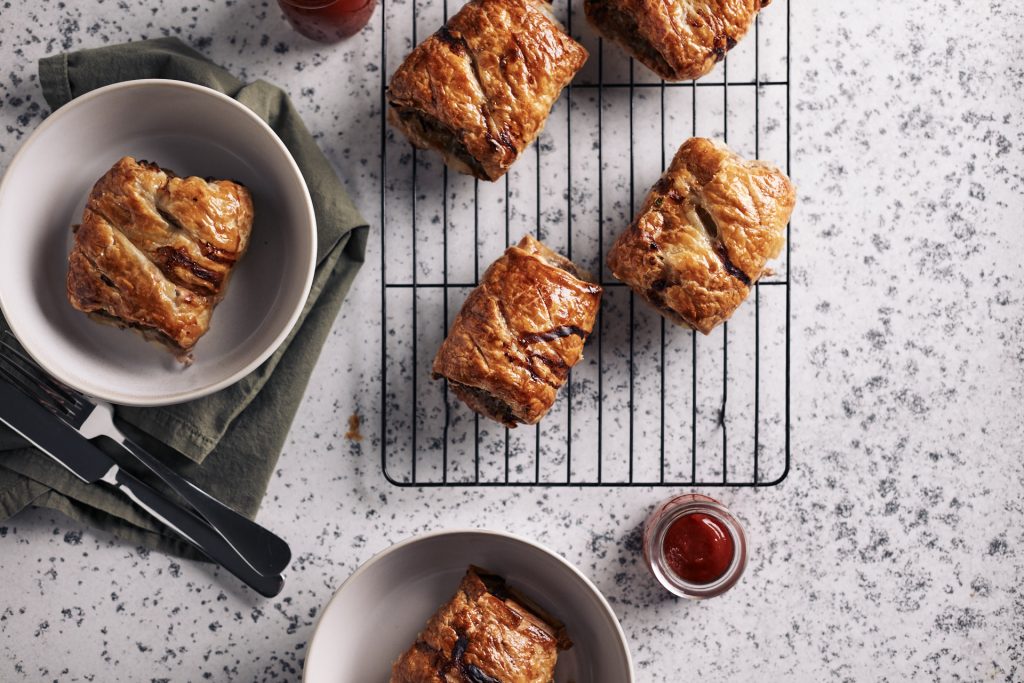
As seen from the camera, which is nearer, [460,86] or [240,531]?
[460,86]

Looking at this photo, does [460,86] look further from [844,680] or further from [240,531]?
[844,680]

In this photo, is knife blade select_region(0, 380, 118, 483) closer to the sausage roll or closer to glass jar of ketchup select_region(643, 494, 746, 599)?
the sausage roll

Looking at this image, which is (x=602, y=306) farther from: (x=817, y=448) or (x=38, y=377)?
(x=38, y=377)

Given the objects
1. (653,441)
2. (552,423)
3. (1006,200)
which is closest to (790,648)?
(653,441)

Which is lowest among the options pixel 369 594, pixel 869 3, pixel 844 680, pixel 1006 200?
pixel 844 680

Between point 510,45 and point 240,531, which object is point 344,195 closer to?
point 510,45

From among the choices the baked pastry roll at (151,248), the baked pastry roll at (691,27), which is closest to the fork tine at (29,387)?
the baked pastry roll at (151,248)

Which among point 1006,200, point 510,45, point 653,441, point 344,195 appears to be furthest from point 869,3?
point 344,195

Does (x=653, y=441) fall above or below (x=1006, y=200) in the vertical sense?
below
